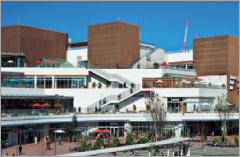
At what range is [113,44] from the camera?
75000 mm

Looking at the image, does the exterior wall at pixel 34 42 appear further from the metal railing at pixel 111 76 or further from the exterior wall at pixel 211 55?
the exterior wall at pixel 211 55

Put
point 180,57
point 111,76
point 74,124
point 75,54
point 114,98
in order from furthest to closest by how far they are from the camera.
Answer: point 180,57
point 75,54
point 111,76
point 114,98
point 74,124

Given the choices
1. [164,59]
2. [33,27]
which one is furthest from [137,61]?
[33,27]

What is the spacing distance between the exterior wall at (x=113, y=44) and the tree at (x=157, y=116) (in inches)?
621

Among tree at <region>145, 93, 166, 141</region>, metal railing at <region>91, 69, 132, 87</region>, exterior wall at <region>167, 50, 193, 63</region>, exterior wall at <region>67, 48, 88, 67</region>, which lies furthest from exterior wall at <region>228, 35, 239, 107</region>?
exterior wall at <region>67, 48, 88, 67</region>

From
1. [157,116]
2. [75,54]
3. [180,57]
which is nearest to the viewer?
[157,116]

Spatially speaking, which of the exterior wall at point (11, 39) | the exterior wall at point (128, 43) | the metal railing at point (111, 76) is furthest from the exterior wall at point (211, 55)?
the exterior wall at point (11, 39)

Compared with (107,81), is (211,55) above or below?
above

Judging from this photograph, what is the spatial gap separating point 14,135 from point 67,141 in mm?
7557

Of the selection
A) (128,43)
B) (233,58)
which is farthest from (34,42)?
(233,58)

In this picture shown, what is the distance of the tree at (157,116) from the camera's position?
57.8 m

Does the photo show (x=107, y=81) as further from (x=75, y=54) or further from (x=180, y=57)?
(x=180, y=57)

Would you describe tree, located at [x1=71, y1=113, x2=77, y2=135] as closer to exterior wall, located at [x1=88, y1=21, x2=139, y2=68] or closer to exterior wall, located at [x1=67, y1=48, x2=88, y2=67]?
exterior wall, located at [x1=88, y1=21, x2=139, y2=68]

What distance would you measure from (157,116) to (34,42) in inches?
1314
